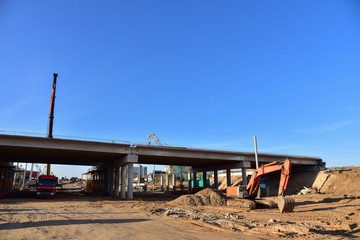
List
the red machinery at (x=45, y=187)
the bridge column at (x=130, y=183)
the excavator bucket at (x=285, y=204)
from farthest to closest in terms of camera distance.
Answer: the bridge column at (x=130, y=183), the red machinery at (x=45, y=187), the excavator bucket at (x=285, y=204)

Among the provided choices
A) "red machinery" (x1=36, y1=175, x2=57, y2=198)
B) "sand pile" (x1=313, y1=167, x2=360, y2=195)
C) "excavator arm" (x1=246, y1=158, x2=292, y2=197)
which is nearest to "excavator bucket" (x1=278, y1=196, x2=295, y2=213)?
"excavator arm" (x1=246, y1=158, x2=292, y2=197)

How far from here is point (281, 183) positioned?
18.8 m

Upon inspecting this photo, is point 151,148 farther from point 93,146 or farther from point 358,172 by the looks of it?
point 358,172

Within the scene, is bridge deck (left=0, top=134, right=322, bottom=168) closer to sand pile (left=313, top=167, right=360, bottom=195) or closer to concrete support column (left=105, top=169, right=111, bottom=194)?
concrete support column (left=105, top=169, right=111, bottom=194)

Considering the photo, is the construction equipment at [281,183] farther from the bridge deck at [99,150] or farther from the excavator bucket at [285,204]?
the bridge deck at [99,150]

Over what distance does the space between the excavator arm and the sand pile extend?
27.1m

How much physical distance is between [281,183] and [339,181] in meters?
34.3

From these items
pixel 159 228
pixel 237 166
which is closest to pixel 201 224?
pixel 159 228

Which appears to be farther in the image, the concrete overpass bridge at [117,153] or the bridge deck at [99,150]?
the concrete overpass bridge at [117,153]

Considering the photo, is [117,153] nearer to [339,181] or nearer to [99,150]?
[99,150]

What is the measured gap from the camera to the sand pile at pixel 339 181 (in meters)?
41.6

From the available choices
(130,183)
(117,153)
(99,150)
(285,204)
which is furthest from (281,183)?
(99,150)

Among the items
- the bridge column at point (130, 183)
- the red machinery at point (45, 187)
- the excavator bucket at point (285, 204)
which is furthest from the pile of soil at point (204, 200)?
the red machinery at point (45, 187)

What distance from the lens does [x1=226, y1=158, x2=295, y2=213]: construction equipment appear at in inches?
724
